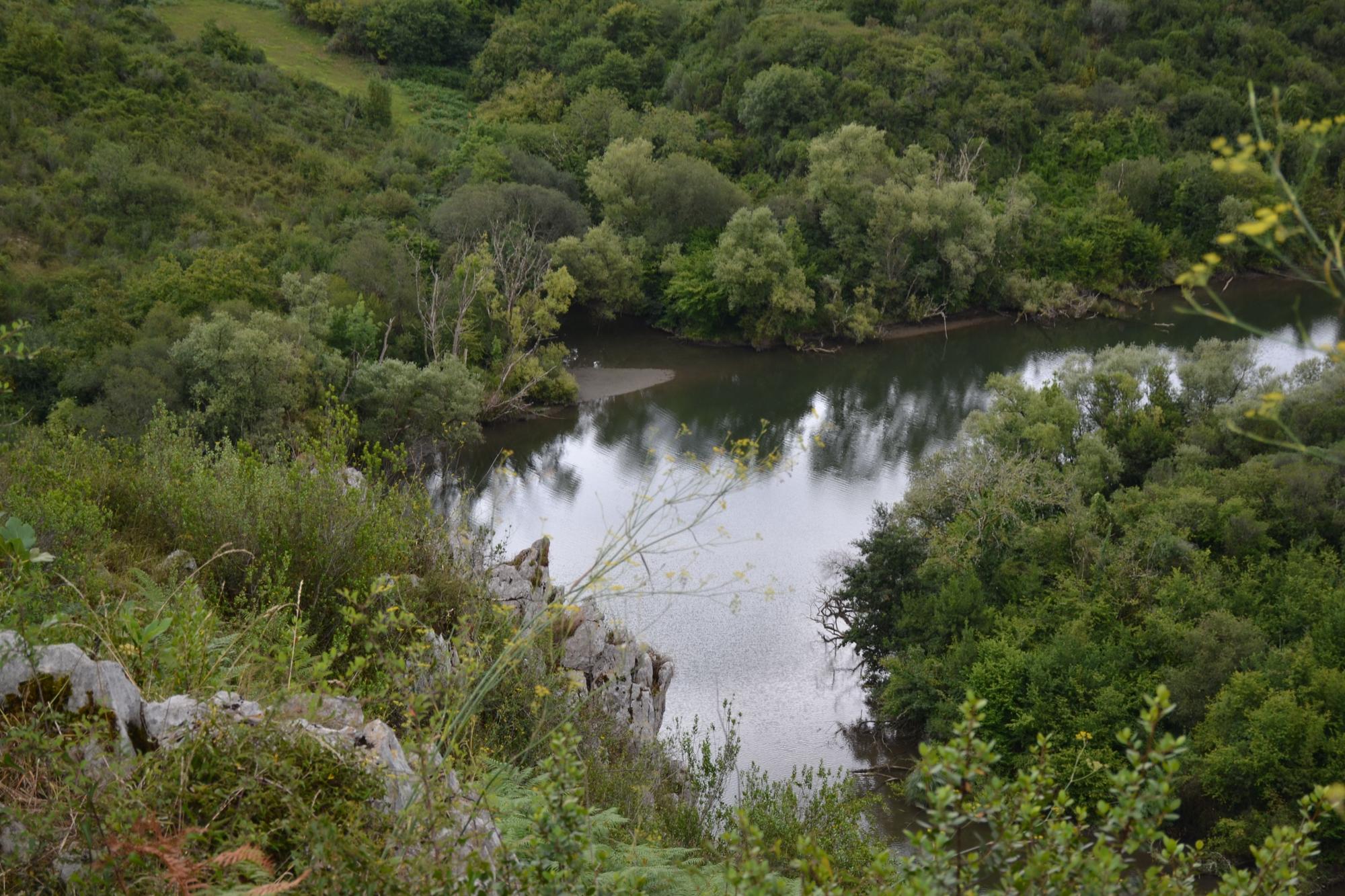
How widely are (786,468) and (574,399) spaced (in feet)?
76.8

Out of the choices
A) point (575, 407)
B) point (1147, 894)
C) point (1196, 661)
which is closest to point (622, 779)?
point (1147, 894)

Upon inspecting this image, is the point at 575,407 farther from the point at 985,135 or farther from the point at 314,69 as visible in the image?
the point at 314,69

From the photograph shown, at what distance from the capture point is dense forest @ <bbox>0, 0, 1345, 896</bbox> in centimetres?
442

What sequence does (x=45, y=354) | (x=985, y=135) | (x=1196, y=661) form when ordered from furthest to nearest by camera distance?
(x=985, y=135) → (x=45, y=354) → (x=1196, y=661)

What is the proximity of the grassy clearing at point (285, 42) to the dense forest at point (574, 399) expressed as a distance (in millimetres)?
458

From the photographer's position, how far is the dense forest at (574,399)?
174 inches

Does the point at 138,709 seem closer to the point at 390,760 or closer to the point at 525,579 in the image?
the point at 390,760

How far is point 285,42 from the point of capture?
48969 millimetres

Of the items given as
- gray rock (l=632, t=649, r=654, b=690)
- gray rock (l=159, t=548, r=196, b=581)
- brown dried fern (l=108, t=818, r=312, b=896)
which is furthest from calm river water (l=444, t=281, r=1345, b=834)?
brown dried fern (l=108, t=818, r=312, b=896)

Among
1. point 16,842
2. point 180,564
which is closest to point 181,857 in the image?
point 16,842

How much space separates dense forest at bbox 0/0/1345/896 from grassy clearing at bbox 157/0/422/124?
0.46 meters

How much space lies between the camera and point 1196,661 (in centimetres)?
1602

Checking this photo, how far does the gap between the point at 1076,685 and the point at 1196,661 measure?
1.71m

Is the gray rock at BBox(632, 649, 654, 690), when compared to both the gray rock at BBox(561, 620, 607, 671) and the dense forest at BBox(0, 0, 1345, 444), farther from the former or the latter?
the dense forest at BBox(0, 0, 1345, 444)
